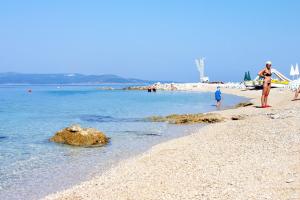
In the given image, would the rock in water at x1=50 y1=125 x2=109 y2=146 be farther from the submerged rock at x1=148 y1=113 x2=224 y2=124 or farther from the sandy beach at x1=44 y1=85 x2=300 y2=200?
the submerged rock at x1=148 y1=113 x2=224 y2=124

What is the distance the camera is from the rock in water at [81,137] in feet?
50.3

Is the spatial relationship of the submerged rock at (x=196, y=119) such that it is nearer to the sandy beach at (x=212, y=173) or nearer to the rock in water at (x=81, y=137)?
the rock in water at (x=81, y=137)

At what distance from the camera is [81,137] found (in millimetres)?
15430

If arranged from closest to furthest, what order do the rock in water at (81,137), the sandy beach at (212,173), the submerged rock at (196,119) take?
the sandy beach at (212,173)
the rock in water at (81,137)
the submerged rock at (196,119)

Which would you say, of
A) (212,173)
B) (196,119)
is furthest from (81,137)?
(212,173)

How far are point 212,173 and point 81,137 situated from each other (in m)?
7.90

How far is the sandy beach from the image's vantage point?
7027mm

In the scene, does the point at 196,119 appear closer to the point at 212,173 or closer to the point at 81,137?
the point at 81,137

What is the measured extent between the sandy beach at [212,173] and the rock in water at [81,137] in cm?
353

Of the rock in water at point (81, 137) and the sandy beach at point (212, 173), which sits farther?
the rock in water at point (81, 137)

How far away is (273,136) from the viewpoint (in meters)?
12.2

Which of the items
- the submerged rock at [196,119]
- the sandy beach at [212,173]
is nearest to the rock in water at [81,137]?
the sandy beach at [212,173]

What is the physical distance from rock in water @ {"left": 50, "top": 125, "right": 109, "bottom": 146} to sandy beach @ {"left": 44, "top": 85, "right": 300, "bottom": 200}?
353 centimetres

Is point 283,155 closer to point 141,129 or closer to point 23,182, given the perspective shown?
point 23,182
